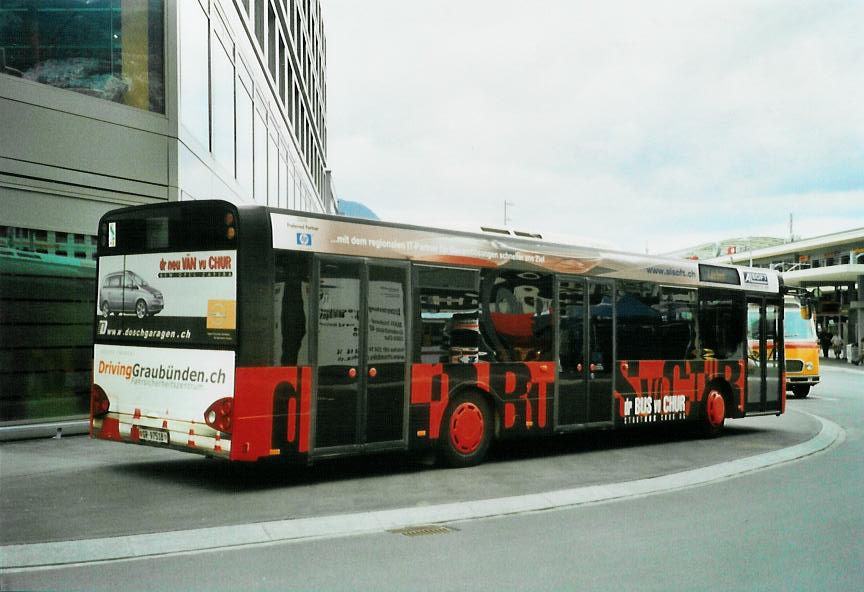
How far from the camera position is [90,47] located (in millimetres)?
13227

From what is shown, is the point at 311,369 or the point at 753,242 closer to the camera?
the point at 311,369

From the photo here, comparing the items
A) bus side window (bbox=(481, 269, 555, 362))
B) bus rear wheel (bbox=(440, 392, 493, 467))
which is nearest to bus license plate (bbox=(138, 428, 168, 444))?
bus rear wheel (bbox=(440, 392, 493, 467))

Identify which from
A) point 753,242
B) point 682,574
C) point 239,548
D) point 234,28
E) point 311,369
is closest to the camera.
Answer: point 682,574

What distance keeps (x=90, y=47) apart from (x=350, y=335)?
7.23 m

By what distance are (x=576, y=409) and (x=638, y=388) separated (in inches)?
55.2

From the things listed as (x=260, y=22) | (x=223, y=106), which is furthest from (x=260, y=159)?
(x=223, y=106)

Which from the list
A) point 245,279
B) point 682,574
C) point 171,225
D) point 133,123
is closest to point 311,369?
point 245,279

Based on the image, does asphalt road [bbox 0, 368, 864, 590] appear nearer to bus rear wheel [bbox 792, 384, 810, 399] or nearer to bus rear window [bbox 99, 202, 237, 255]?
bus rear window [bbox 99, 202, 237, 255]

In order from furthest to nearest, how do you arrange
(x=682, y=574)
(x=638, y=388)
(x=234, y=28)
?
(x=234, y=28) < (x=638, y=388) < (x=682, y=574)

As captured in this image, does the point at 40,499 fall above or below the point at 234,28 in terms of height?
below

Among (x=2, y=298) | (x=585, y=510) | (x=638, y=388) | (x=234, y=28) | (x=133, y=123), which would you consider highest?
(x=234, y=28)

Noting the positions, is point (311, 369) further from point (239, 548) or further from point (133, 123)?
point (133, 123)

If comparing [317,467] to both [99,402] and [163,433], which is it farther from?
[99,402]

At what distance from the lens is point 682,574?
236 inches
